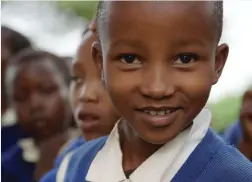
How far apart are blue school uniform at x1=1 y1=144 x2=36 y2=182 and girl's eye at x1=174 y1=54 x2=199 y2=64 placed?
0.97 metres

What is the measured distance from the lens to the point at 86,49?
127cm

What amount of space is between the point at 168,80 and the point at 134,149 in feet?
0.58

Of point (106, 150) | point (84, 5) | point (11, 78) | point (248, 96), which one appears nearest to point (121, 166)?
point (106, 150)

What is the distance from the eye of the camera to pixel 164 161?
2.77 feet

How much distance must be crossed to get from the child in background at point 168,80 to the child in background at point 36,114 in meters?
0.77

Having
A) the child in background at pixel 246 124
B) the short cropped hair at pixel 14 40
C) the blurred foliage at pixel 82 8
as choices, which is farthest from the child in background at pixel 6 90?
the blurred foliage at pixel 82 8

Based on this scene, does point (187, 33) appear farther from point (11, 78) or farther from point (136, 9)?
point (11, 78)

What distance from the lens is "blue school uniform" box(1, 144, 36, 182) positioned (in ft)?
5.39

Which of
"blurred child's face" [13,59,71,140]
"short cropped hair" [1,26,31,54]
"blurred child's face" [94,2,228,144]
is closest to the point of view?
"blurred child's face" [94,2,228,144]

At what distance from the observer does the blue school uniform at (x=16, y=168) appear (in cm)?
164

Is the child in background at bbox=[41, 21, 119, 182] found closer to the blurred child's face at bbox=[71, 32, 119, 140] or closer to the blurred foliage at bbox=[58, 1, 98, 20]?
the blurred child's face at bbox=[71, 32, 119, 140]

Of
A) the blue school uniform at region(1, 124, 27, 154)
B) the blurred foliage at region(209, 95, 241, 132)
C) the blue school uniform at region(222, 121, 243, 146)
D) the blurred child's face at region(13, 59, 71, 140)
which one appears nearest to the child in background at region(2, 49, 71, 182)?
the blurred child's face at region(13, 59, 71, 140)

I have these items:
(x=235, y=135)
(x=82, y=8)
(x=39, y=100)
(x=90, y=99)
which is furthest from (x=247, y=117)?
(x=82, y=8)

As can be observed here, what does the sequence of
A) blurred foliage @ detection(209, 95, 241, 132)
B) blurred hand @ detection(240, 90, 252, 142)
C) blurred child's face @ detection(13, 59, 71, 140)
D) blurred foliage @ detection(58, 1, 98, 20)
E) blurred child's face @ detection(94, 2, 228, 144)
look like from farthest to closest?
blurred foliage @ detection(58, 1, 98, 20), blurred foliage @ detection(209, 95, 241, 132), blurred child's face @ detection(13, 59, 71, 140), blurred hand @ detection(240, 90, 252, 142), blurred child's face @ detection(94, 2, 228, 144)
